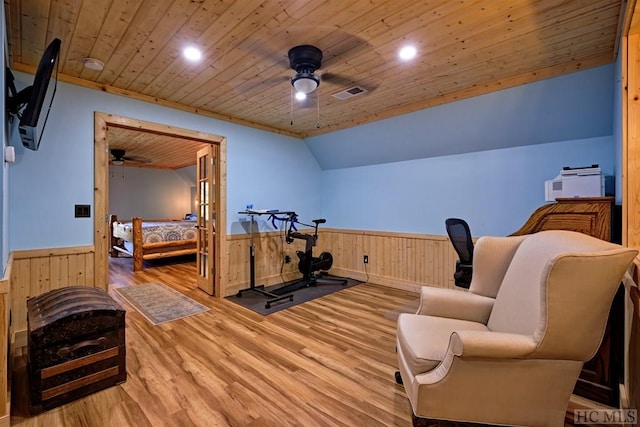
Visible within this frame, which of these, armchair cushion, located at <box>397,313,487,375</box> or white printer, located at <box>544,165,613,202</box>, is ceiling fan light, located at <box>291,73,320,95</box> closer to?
armchair cushion, located at <box>397,313,487,375</box>

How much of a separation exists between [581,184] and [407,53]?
1980 millimetres

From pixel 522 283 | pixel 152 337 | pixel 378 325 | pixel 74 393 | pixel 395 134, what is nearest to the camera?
pixel 522 283

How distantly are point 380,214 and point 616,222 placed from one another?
2.84 meters

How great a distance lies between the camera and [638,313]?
135 centimetres

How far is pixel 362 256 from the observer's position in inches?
196

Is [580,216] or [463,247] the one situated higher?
[580,216]

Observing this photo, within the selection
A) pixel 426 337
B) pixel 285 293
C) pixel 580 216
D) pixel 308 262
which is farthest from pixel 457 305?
pixel 308 262

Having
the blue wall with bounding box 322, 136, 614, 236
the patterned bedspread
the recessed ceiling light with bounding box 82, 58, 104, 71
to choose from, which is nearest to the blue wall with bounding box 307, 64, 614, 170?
the blue wall with bounding box 322, 136, 614, 236

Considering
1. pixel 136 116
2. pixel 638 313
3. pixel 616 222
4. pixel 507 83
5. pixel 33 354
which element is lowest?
pixel 33 354

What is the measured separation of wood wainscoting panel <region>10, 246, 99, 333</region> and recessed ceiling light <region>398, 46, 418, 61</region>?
3.45 m

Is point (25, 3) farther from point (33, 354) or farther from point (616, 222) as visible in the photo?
point (616, 222)

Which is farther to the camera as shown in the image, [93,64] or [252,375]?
[93,64]

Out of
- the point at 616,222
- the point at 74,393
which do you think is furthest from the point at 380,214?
the point at 74,393

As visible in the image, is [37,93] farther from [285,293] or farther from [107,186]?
[285,293]
